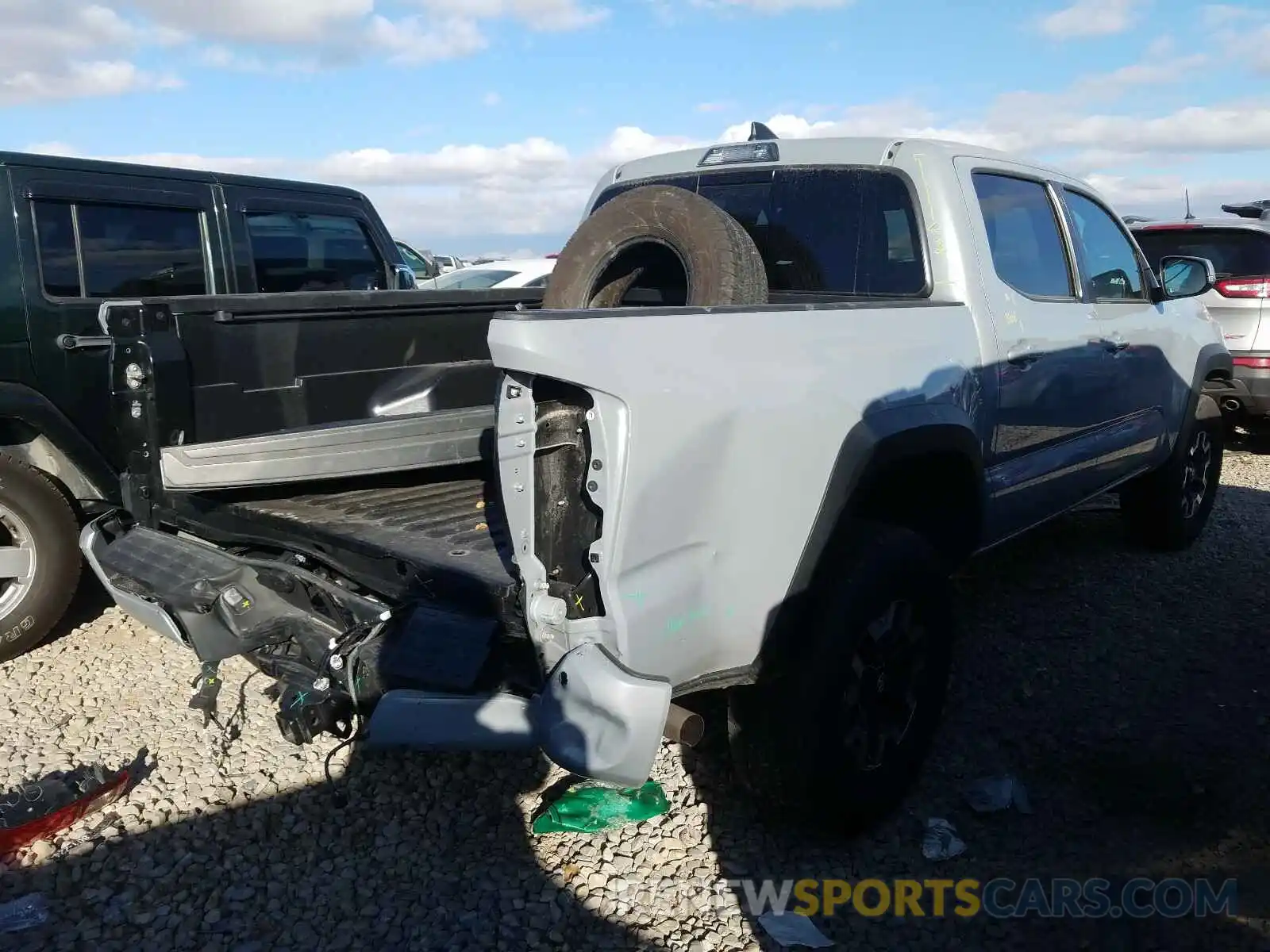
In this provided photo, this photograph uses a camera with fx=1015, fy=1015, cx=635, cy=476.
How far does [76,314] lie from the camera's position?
4.50m

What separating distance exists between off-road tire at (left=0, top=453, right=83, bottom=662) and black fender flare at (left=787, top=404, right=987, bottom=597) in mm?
3248

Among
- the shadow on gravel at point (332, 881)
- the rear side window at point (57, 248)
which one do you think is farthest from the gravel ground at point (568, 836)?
the rear side window at point (57, 248)

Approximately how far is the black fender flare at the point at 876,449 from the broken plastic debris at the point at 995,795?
1.05m

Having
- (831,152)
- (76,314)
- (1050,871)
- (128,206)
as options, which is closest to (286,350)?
(76,314)

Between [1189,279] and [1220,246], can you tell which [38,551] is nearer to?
[1189,279]

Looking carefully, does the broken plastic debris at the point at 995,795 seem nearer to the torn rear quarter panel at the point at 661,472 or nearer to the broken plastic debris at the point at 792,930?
the broken plastic debris at the point at 792,930

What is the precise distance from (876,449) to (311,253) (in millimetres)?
4179

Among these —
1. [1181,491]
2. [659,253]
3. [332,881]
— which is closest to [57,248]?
[659,253]

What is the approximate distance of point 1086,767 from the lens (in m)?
3.42

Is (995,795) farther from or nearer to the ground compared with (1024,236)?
nearer to the ground

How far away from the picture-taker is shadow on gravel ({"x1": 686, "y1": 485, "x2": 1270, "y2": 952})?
8.93ft

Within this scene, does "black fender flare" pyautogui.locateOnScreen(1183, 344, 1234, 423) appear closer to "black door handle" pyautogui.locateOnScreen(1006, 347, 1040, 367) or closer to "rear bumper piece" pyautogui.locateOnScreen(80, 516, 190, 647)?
"black door handle" pyautogui.locateOnScreen(1006, 347, 1040, 367)

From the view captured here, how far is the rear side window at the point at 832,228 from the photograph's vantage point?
347 centimetres

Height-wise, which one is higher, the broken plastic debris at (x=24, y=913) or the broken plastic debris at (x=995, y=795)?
the broken plastic debris at (x=24, y=913)
